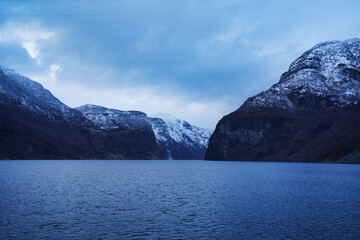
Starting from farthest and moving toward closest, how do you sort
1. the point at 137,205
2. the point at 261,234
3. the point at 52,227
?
the point at 137,205, the point at 52,227, the point at 261,234

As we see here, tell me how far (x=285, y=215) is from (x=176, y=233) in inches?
497

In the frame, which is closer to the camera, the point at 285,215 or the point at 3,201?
the point at 285,215

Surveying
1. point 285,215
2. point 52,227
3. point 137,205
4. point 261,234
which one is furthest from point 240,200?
point 52,227

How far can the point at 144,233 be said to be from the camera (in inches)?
1024

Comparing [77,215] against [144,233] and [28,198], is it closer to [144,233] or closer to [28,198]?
[144,233]

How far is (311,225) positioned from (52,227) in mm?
21667

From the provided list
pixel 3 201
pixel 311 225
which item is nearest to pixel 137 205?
pixel 3 201

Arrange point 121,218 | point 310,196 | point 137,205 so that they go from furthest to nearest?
point 310,196
point 137,205
point 121,218

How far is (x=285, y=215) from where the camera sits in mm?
32812

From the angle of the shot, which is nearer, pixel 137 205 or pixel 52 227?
pixel 52 227

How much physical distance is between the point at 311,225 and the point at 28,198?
109 ft

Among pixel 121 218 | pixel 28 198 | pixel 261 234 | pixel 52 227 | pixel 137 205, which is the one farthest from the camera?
pixel 28 198

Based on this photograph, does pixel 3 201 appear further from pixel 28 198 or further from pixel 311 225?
pixel 311 225

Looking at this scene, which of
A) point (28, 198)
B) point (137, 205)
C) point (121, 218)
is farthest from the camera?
point (28, 198)
